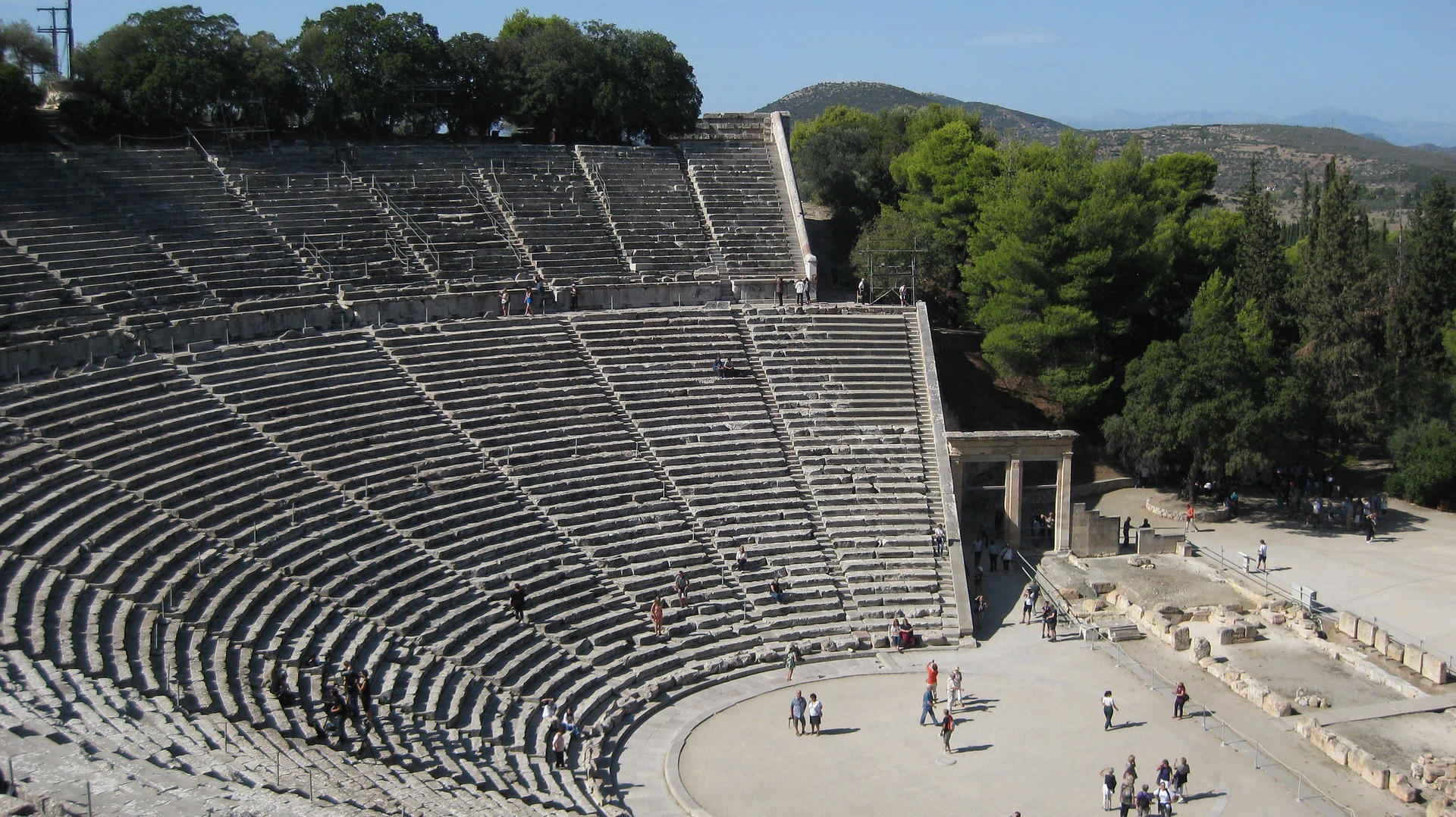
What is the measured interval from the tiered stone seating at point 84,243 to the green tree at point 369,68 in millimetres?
8576

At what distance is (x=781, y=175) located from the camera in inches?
1564

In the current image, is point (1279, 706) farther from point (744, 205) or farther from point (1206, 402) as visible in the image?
point (744, 205)

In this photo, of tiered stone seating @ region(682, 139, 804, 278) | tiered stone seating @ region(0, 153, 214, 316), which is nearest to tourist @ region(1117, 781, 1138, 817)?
tiered stone seating @ region(682, 139, 804, 278)

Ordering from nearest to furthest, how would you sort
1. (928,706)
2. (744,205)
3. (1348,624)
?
(928,706) → (1348,624) → (744,205)

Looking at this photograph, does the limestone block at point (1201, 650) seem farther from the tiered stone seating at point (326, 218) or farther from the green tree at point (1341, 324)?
the tiered stone seating at point (326, 218)

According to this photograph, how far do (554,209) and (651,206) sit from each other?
9.79ft

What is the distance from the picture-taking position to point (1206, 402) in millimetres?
32875

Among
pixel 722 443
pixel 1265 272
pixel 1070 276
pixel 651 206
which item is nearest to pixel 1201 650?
pixel 722 443

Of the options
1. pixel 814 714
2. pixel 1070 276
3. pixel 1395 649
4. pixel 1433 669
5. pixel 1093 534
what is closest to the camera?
pixel 814 714

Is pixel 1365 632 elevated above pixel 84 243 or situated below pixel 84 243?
below

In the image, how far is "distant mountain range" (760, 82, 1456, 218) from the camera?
132250 mm

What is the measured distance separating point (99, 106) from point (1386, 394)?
36.0 meters

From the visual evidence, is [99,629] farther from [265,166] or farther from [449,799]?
[265,166]

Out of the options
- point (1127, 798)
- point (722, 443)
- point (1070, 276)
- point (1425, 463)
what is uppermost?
point (1070, 276)
